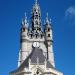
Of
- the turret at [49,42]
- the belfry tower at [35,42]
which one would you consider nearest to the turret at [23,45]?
the belfry tower at [35,42]

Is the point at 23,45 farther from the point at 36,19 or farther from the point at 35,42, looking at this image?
the point at 36,19

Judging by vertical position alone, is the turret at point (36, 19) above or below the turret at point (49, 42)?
above

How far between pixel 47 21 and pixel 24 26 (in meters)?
5.56

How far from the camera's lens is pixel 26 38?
6831 cm

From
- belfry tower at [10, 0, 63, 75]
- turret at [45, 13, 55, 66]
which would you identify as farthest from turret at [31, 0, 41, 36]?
turret at [45, 13, 55, 66]

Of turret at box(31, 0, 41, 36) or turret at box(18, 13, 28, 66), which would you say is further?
turret at box(31, 0, 41, 36)

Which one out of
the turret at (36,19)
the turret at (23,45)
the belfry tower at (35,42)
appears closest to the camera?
the belfry tower at (35,42)

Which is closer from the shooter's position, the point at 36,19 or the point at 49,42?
the point at 49,42

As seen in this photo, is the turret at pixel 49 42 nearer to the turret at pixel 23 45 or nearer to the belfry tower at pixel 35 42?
the belfry tower at pixel 35 42

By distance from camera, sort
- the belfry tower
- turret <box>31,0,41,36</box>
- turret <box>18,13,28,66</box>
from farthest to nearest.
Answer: turret <box>31,0,41,36</box>
turret <box>18,13,28,66</box>
the belfry tower

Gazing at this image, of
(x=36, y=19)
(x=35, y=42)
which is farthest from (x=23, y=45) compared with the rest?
(x=36, y=19)

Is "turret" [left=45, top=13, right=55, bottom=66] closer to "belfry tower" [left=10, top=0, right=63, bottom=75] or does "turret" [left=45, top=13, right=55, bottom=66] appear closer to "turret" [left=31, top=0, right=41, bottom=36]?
"belfry tower" [left=10, top=0, right=63, bottom=75]
